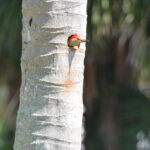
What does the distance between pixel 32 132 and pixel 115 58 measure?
4407mm

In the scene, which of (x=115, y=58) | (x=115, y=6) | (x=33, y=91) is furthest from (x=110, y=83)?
(x=33, y=91)

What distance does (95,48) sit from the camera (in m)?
6.01

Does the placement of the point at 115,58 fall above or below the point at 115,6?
below

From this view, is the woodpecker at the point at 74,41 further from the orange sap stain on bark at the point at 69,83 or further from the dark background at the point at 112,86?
the dark background at the point at 112,86

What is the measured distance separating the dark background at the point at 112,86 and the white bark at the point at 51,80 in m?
3.03

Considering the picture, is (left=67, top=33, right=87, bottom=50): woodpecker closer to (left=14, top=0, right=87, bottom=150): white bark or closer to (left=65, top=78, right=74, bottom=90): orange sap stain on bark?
(left=14, top=0, right=87, bottom=150): white bark

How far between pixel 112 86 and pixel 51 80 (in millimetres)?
4317

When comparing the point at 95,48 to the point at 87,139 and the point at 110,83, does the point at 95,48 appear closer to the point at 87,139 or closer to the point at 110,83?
the point at 110,83

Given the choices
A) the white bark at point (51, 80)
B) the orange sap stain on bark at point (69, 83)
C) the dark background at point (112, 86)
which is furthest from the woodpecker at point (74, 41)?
the dark background at point (112, 86)

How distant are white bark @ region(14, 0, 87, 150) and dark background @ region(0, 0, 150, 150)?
303 cm

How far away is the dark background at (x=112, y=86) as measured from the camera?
5883 millimetres

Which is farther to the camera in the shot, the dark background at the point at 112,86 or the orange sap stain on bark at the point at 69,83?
the dark background at the point at 112,86

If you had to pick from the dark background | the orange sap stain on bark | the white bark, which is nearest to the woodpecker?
the white bark

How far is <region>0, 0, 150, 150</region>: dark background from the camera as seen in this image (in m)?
5.88
